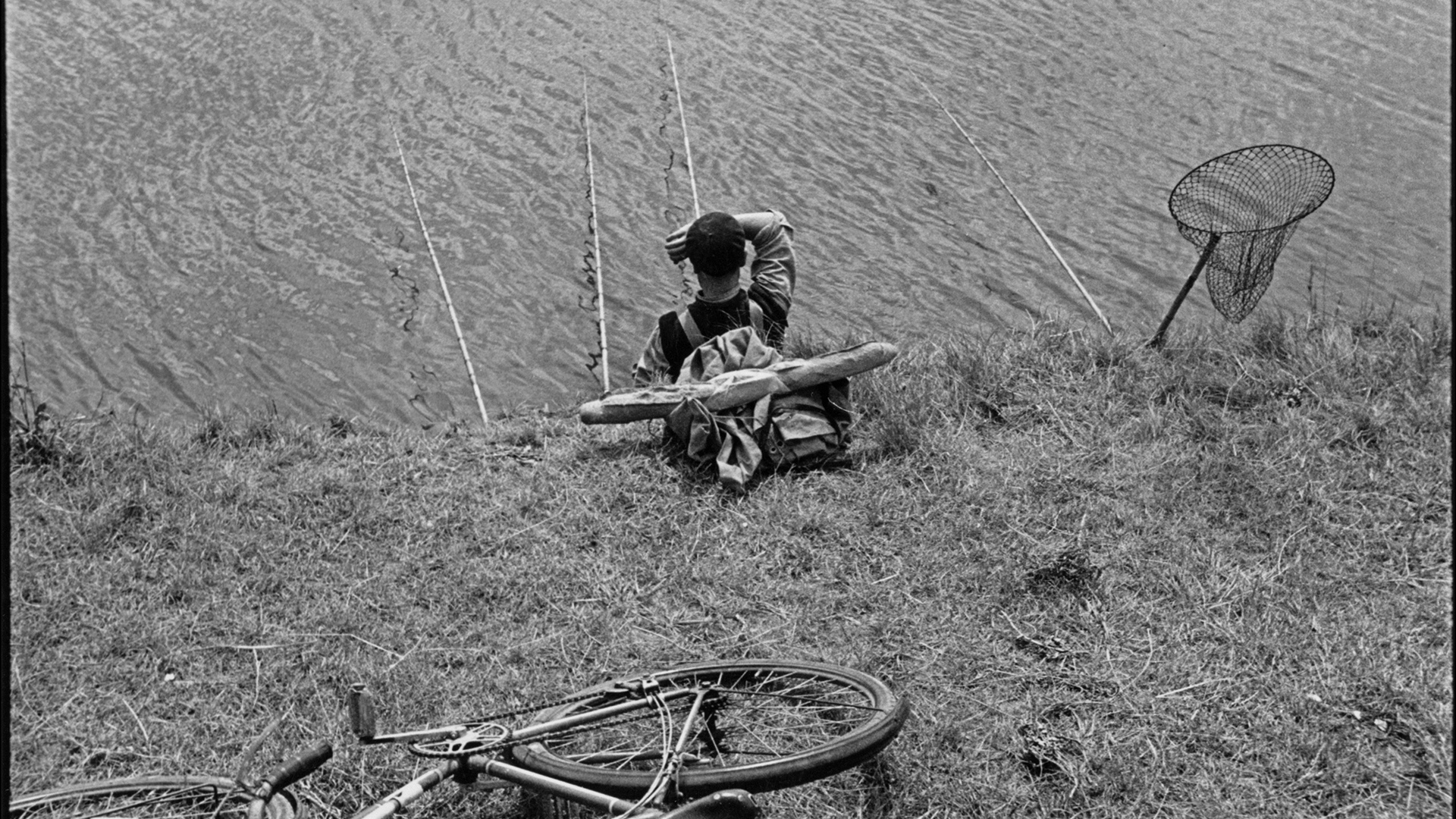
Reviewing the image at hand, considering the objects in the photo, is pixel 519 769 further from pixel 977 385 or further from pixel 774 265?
pixel 774 265

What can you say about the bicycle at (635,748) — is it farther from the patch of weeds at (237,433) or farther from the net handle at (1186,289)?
the net handle at (1186,289)

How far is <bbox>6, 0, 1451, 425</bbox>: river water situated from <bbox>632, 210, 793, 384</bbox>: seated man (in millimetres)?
1233

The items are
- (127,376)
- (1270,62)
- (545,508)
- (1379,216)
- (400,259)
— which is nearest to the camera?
(545,508)

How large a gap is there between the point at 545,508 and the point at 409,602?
2.47 ft

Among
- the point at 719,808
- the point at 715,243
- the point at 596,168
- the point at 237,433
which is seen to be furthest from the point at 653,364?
the point at 596,168

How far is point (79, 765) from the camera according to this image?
3711mm

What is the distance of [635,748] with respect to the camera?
3.59m

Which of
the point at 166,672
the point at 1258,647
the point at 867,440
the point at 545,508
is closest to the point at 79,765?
the point at 166,672

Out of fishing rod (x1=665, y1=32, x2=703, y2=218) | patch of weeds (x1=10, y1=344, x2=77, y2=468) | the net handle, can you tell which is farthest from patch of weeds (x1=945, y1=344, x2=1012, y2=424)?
patch of weeds (x1=10, y1=344, x2=77, y2=468)

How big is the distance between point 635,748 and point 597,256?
4392 mm

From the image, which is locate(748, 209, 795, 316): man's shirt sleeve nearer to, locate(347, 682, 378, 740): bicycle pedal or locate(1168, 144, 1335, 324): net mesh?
locate(1168, 144, 1335, 324): net mesh

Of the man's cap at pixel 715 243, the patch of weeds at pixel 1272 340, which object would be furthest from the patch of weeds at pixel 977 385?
the patch of weeds at pixel 1272 340

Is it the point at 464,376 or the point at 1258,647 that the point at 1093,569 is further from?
the point at 464,376

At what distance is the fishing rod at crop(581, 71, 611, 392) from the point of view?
280 inches
